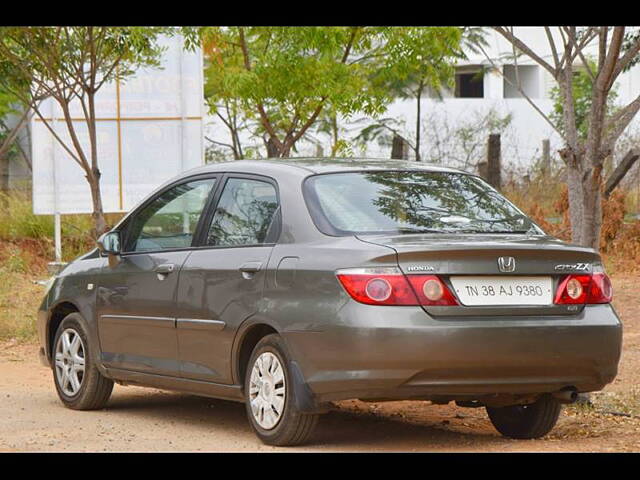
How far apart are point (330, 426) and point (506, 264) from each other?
85.9 inches

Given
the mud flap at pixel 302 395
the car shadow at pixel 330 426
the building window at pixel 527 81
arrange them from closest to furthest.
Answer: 1. the mud flap at pixel 302 395
2. the car shadow at pixel 330 426
3. the building window at pixel 527 81

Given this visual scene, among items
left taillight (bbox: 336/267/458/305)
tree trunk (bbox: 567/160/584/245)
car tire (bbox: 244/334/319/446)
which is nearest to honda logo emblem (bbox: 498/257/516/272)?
left taillight (bbox: 336/267/458/305)

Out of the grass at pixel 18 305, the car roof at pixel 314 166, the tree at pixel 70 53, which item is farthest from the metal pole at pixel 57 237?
the car roof at pixel 314 166

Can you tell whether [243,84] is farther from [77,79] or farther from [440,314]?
[440,314]

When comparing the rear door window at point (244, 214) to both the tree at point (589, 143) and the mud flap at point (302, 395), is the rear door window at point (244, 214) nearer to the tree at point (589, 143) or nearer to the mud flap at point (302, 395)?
the mud flap at point (302, 395)

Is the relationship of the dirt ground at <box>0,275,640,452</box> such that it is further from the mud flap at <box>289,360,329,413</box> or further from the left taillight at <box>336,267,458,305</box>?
the left taillight at <box>336,267,458,305</box>

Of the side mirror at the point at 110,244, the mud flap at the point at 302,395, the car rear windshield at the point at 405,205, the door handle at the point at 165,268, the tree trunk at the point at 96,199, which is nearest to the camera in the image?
the mud flap at the point at 302,395

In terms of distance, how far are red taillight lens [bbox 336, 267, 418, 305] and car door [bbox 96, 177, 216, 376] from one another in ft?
6.17

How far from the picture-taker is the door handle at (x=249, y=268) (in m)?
8.11

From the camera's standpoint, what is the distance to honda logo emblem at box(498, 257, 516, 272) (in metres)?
7.48

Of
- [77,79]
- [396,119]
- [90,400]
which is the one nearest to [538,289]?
[90,400]

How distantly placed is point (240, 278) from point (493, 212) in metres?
1.56

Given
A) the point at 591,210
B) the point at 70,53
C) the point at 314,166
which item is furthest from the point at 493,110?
the point at 314,166

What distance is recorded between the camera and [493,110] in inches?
1674
